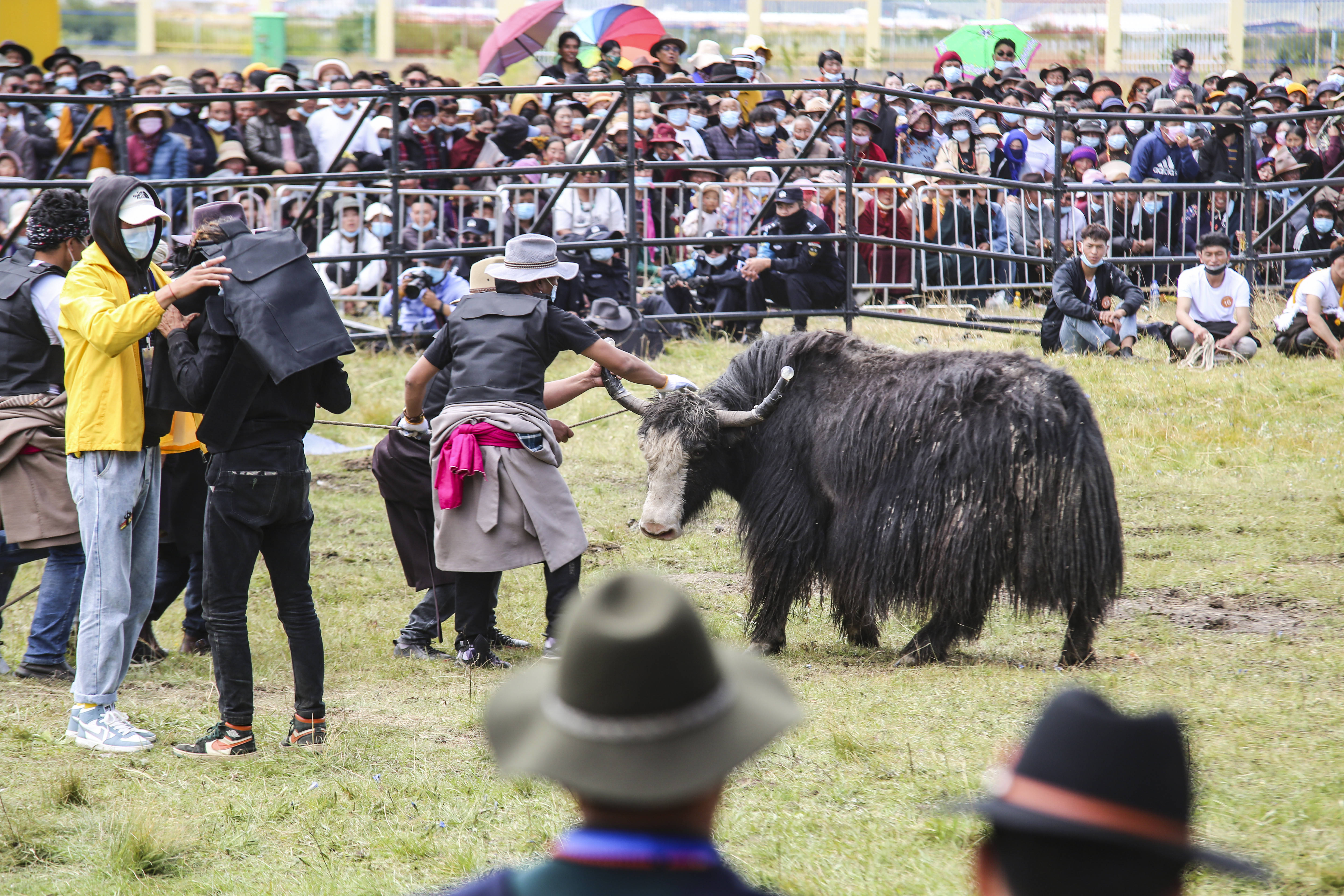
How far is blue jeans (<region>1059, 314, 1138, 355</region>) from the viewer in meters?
11.7

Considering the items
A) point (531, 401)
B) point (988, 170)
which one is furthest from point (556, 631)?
point (988, 170)

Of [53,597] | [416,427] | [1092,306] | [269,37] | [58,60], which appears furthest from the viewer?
[269,37]

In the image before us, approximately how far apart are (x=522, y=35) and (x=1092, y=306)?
11.3 meters

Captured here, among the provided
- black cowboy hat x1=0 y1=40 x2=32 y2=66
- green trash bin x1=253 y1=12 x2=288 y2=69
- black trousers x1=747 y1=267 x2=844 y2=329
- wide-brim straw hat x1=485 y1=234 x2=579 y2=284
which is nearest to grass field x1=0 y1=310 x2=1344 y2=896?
wide-brim straw hat x1=485 y1=234 x2=579 y2=284

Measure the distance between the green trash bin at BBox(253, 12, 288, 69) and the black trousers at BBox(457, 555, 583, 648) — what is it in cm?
2980

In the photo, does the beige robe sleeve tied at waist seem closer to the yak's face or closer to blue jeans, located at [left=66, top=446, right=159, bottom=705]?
the yak's face

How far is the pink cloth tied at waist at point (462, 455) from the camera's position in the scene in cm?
616

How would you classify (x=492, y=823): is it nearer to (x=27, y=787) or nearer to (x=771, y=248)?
(x=27, y=787)

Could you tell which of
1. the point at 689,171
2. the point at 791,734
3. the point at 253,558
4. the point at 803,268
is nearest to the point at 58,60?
the point at 689,171

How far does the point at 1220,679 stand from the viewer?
5.55 meters

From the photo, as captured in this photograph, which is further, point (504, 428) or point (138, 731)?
point (504, 428)

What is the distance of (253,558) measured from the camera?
16.6ft

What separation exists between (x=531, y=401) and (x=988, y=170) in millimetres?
8749

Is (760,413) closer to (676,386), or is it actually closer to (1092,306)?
(676,386)
